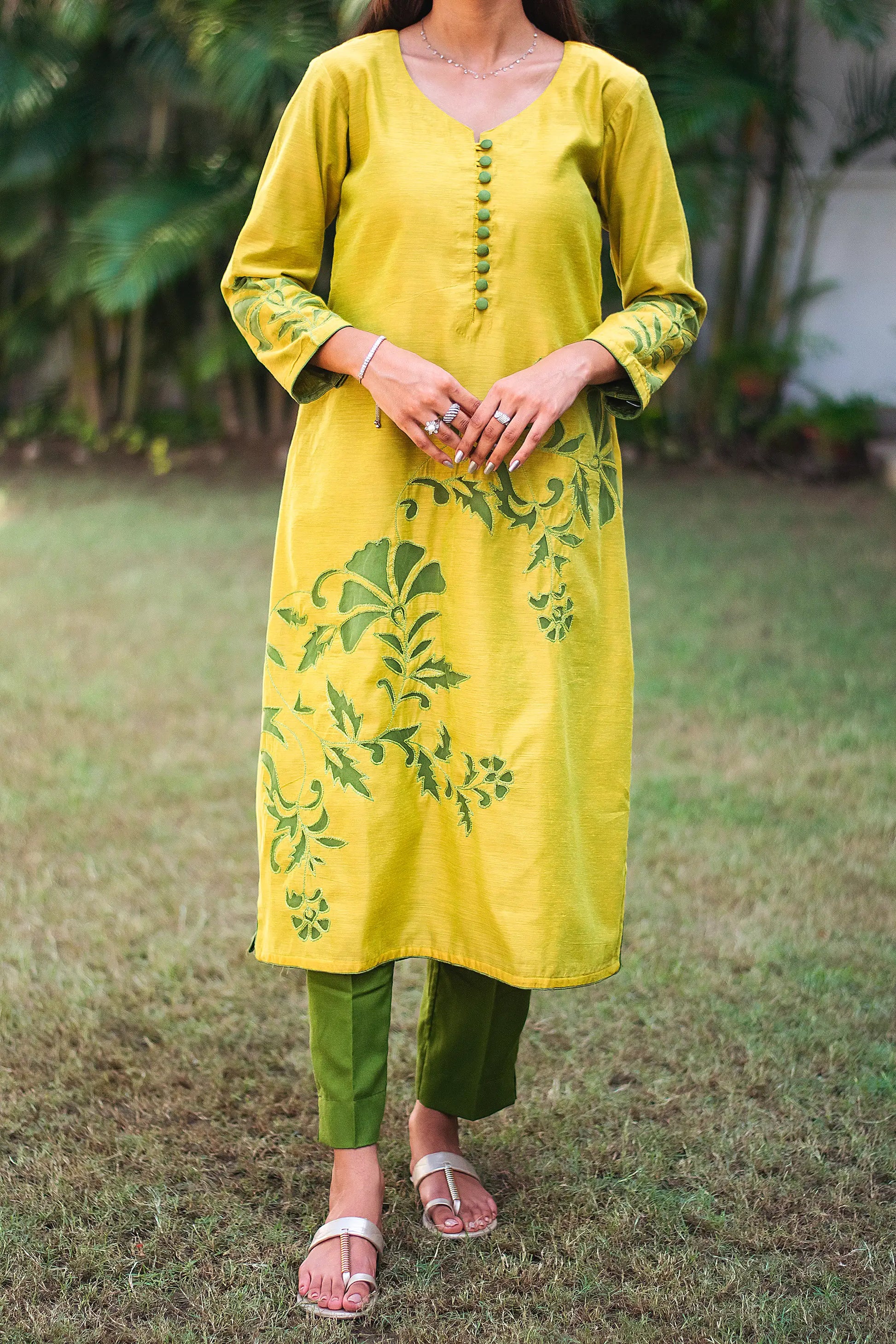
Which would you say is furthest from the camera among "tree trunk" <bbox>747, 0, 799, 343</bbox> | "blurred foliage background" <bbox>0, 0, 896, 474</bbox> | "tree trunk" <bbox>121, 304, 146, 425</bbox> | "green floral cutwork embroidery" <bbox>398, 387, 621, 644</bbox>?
"tree trunk" <bbox>121, 304, 146, 425</bbox>

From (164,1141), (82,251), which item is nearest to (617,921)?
(164,1141)

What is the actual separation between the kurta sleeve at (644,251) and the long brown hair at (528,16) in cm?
12

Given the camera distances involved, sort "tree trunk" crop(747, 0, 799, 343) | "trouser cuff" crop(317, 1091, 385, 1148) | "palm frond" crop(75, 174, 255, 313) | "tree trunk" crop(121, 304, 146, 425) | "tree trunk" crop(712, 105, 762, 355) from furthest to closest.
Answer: "tree trunk" crop(121, 304, 146, 425) < "tree trunk" crop(712, 105, 762, 355) < "palm frond" crop(75, 174, 255, 313) < "tree trunk" crop(747, 0, 799, 343) < "trouser cuff" crop(317, 1091, 385, 1148)

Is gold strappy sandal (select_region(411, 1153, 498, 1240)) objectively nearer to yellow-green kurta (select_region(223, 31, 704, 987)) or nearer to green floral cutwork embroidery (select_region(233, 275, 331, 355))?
yellow-green kurta (select_region(223, 31, 704, 987))

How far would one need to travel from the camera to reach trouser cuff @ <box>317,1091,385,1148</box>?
179cm

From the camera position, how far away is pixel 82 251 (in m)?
8.09

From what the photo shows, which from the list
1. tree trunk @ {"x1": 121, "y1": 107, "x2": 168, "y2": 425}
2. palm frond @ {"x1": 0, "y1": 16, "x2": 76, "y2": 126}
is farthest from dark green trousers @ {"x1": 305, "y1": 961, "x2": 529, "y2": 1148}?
palm frond @ {"x1": 0, "y1": 16, "x2": 76, "y2": 126}

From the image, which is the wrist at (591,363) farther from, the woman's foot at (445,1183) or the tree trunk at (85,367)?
the tree trunk at (85,367)

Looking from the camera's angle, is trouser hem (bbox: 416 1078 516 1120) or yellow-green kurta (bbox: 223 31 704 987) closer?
yellow-green kurta (bbox: 223 31 704 987)

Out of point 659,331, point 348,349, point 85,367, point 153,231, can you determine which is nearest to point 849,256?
point 153,231

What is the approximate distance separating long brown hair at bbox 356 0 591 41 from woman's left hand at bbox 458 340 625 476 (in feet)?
1.57

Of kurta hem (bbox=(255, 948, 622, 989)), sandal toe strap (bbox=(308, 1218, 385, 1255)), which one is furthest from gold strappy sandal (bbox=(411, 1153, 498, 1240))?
kurta hem (bbox=(255, 948, 622, 989))

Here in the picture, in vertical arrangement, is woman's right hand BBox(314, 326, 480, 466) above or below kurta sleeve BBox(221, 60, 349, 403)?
below

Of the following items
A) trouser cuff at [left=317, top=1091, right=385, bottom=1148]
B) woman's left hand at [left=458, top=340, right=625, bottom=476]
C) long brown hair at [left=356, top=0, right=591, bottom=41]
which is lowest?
trouser cuff at [left=317, top=1091, right=385, bottom=1148]
